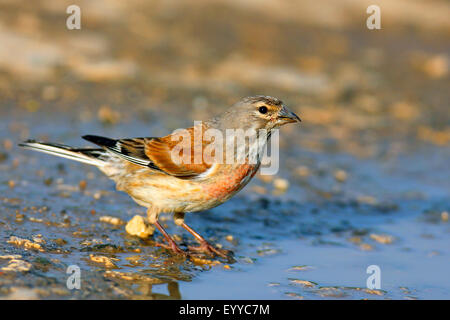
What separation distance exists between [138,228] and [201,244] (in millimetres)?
554

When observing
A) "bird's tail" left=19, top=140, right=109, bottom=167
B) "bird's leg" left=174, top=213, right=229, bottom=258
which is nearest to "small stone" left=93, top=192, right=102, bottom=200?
"bird's tail" left=19, top=140, right=109, bottom=167

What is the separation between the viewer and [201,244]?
581cm

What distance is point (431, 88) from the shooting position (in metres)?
10.9

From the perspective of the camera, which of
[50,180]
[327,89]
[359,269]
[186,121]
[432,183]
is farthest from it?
[327,89]

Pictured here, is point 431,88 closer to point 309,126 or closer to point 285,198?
point 309,126

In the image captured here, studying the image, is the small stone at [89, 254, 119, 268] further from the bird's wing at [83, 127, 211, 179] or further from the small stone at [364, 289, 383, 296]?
the small stone at [364, 289, 383, 296]

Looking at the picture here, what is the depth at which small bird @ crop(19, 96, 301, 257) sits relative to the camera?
18.1 feet

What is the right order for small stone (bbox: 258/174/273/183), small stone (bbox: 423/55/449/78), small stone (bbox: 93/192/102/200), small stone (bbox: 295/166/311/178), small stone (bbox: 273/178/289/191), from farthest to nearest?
1. small stone (bbox: 423/55/449/78)
2. small stone (bbox: 295/166/311/178)
3. small stone (bbox: 258/174/273/183)
4. small stone (bbox: 273/178/289/191)
5. small stone (bbox: 93/192/102/200)

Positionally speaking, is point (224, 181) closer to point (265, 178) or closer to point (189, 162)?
point (189, 162)

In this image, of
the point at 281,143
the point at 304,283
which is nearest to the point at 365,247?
the point at 304,283

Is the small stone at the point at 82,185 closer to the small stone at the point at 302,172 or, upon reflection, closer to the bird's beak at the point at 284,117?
the bird's beak at the point at 284,117

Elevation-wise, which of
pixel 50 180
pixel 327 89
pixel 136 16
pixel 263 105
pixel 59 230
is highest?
pixel 136 16
